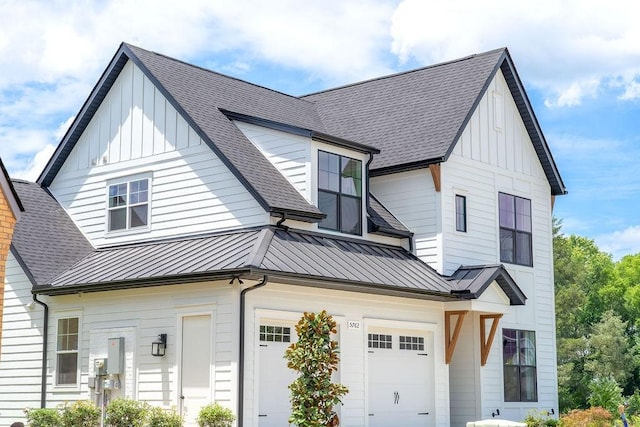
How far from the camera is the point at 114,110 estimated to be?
26469mm

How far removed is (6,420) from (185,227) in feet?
21.9

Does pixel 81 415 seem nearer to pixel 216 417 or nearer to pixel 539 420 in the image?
pixel 216 417

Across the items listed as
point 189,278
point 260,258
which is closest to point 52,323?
point 189,278

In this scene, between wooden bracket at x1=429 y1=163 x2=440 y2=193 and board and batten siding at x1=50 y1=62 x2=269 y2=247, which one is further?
wooden bracket at x1=429 y1=163 x2=440 y2=193

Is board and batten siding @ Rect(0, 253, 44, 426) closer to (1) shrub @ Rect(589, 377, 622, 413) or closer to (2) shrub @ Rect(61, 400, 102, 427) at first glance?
(2) shrub @ Rect(61, 400, 102, 427)

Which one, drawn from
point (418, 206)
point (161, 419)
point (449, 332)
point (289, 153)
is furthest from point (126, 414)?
point (418, 206)

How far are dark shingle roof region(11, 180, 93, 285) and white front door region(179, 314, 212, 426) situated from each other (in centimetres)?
506

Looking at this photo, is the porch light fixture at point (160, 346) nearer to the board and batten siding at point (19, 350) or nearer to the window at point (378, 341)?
the board and batten siding at point (19, 350)

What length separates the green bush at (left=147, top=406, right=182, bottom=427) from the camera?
20219mm

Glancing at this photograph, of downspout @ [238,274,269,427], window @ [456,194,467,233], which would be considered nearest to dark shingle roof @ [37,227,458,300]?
downspout @ [238,274,269,427]

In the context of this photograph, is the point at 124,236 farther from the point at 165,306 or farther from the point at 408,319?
the point at 408,319

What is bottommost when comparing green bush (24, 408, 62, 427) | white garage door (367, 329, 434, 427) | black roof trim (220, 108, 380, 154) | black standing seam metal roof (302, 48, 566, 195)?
green bush (24, 408, 62, 427)

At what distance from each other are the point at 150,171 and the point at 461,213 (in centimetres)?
861

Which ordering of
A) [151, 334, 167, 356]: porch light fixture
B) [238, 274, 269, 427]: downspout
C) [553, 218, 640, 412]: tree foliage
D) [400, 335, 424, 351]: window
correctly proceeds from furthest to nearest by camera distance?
[553, 218, 640, 412]: tree foliage
[400, 335, 424, 351]: window
[151, 334, 167, 356]: porch light fixture
[238, 274, 269, 427]: downspout
